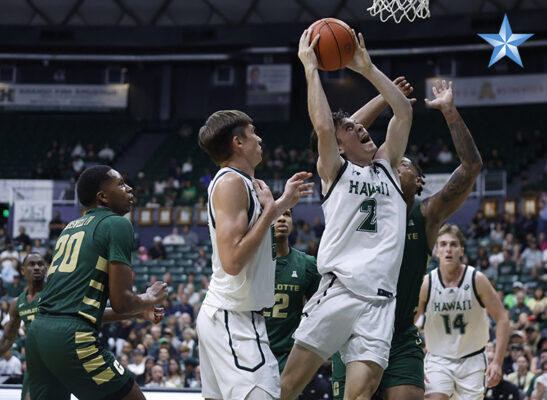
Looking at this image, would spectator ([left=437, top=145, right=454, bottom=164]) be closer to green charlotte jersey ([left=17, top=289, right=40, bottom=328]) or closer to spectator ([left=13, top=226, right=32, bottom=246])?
spectator ([left=13, top=226, right=32, bottom=246])

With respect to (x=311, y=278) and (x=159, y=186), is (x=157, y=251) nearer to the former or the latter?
(x=159, y=186)

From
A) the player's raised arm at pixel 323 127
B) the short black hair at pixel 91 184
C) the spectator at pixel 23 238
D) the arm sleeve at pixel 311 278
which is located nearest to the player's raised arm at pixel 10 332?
the short black hair at pixel 91 184

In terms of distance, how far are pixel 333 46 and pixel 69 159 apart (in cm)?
2238

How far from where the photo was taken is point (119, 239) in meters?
4.33

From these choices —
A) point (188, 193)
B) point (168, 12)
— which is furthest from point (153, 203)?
point (168, 12)

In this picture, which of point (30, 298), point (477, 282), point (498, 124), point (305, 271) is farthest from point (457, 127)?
point (498, 124)

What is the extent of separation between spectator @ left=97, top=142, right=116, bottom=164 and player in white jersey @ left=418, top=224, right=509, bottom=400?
66.6 feet

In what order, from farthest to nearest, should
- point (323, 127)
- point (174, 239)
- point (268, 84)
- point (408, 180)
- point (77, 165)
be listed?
1. point (268, 84)
2. point (77, 165)
3. point (174, 239)
4. point (408, 180)
5. point (323, 127)

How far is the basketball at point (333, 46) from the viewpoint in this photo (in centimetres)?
474

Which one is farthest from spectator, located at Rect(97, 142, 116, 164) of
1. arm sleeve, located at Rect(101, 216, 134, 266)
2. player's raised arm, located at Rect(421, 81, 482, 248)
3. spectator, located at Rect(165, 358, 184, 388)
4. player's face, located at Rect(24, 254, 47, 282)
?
arm sleeve, located at Rect(101, 216, 134, 266)

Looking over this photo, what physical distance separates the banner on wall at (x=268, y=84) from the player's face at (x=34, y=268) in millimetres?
21352

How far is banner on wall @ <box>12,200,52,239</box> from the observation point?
1955 cm

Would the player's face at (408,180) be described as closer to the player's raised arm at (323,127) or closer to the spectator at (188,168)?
the player's raised arm at (323,127)

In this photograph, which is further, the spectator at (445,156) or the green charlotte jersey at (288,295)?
the spectator at (445,156)
